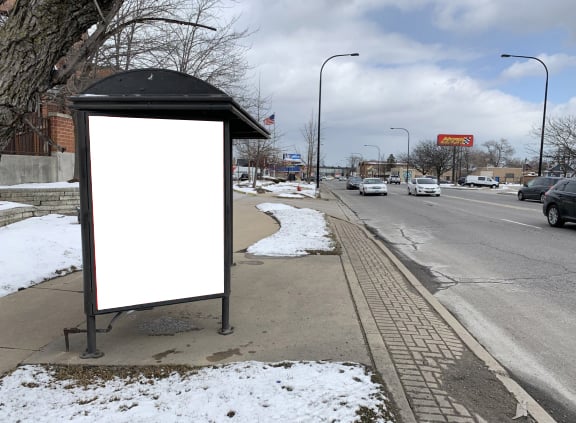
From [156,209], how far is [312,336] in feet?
6.01

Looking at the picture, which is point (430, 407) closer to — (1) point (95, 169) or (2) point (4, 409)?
(2) point (4, 409)

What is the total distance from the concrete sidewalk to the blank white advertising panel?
0.54m

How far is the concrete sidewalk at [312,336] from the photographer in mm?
3113

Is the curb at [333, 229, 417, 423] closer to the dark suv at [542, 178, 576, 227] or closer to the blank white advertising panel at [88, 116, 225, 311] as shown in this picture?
the blank white advertising panel at [88, 116, 225, 311]

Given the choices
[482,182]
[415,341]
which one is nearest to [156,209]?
[415,341]

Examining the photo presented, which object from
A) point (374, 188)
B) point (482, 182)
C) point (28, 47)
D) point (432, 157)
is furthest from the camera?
point (432, 157)

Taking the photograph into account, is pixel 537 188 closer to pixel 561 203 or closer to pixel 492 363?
pixel 561 203

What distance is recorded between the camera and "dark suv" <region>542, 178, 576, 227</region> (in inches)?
481

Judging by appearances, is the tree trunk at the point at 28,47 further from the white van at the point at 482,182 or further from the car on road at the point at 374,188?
the white van at the point at 482,182

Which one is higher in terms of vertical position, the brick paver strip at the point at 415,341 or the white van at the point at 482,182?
the brick paver strip at the point at 415,341

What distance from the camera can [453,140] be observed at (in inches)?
3366

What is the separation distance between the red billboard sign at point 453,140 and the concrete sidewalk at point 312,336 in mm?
85884

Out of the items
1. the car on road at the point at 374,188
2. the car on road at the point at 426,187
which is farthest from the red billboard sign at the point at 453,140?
the car on road at the point at 374,188

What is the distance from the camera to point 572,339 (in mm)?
4328
